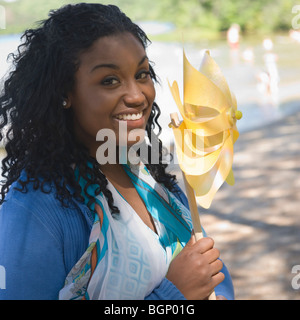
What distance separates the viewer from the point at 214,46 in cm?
1603

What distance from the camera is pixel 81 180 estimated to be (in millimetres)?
1562

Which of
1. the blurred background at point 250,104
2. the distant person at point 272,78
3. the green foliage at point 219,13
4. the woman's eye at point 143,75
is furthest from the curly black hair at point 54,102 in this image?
the green foliage at point 219,13

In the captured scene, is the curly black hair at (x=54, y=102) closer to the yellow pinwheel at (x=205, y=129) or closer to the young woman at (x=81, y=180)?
the young woman at (x=81, y=180)

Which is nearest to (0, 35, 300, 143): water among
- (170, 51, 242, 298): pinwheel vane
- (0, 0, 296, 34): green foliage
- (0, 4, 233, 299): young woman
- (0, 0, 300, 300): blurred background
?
(0, 0, 300, 300): blurred background

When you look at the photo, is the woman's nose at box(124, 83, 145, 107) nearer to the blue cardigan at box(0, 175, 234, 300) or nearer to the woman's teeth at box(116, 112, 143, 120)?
the woman's teeth at box(116, 112, 143, 120)

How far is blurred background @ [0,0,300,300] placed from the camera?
4.53m

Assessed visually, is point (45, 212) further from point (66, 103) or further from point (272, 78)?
point (272, 78)

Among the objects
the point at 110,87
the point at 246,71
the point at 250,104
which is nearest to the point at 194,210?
the point at 110,87

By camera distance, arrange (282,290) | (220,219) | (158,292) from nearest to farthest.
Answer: (158,292) < (282,290) < (220,219)

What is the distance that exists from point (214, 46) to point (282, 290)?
12740 mm

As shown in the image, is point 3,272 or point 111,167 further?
point 111,167

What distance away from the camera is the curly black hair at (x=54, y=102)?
4.98 ft

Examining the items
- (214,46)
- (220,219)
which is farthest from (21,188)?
(214,46)
